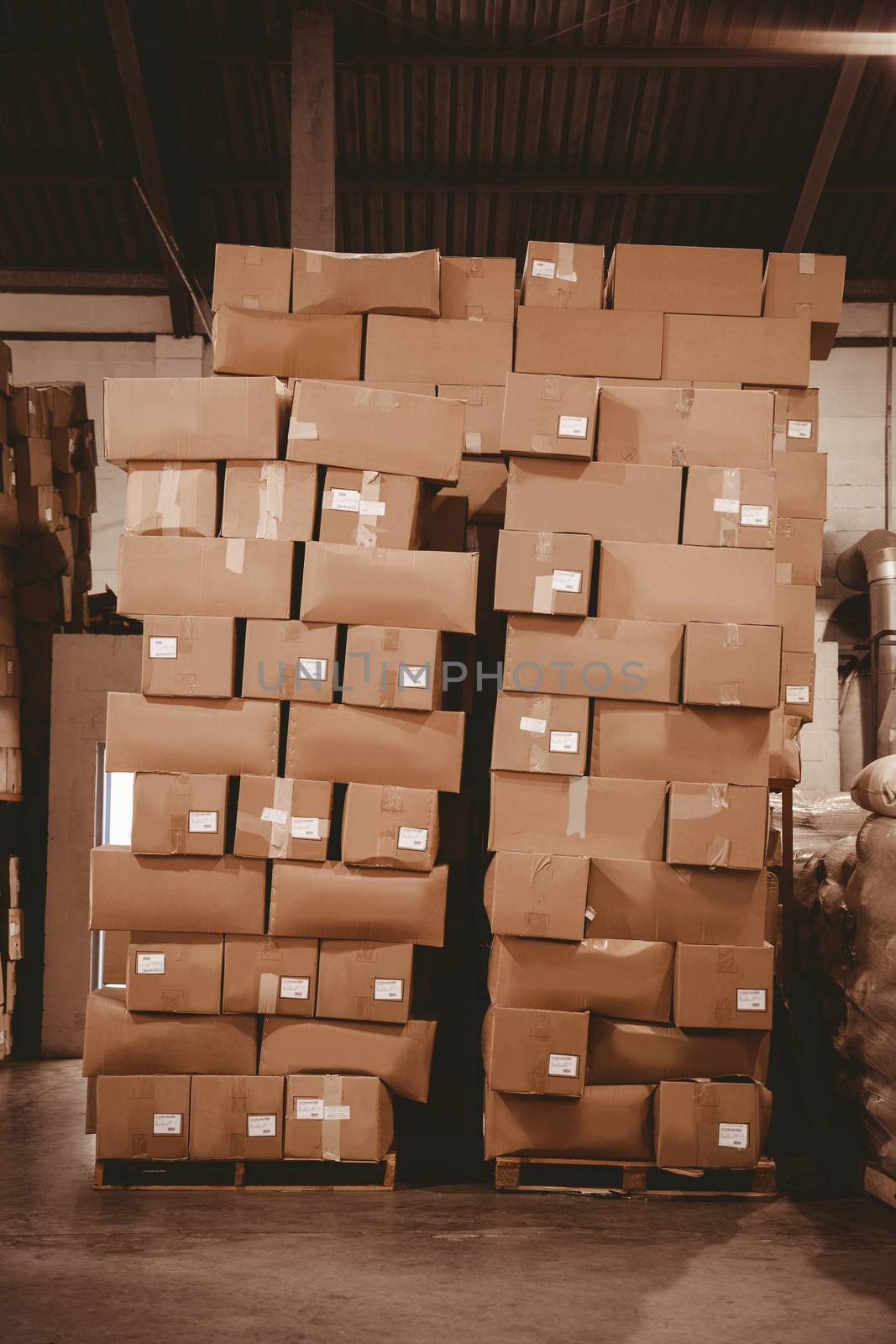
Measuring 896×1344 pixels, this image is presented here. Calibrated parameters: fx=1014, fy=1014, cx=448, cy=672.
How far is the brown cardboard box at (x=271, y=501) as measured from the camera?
10.6ft

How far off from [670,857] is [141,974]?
1.69 metres

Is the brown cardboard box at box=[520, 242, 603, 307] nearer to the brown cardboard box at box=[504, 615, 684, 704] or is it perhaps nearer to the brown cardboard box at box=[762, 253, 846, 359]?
the brown cardboard box at box=[762, 253, 846, 359]

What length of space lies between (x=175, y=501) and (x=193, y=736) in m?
0.76

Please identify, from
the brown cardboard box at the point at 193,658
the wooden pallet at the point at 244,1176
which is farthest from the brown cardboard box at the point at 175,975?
the brown cardboard box at the point at 193,658

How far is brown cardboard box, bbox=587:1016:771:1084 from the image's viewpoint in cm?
317

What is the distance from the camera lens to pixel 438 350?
3.64 meters

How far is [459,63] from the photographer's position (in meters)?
5.90

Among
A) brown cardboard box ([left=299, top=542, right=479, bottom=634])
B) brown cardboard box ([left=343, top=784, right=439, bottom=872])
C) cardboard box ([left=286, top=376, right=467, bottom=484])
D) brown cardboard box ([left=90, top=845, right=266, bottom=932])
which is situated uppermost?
cardboard box ([left=286, top=376, right=467, bottom=484])

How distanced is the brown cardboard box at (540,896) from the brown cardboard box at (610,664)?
0.53 meters

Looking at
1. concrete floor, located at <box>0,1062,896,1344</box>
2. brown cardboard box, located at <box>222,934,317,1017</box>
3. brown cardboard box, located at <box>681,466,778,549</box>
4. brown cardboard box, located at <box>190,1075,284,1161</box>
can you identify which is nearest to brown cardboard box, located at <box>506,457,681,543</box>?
brown cardboard box, located at <box>681,466,778,549</box>

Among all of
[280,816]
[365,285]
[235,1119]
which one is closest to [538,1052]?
[235,1119]

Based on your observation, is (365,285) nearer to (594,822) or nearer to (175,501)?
(175,501)

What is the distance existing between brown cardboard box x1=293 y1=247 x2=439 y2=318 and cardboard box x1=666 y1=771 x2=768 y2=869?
1.92m

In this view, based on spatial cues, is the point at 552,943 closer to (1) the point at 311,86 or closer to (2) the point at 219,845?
(2) the point at 219,845
